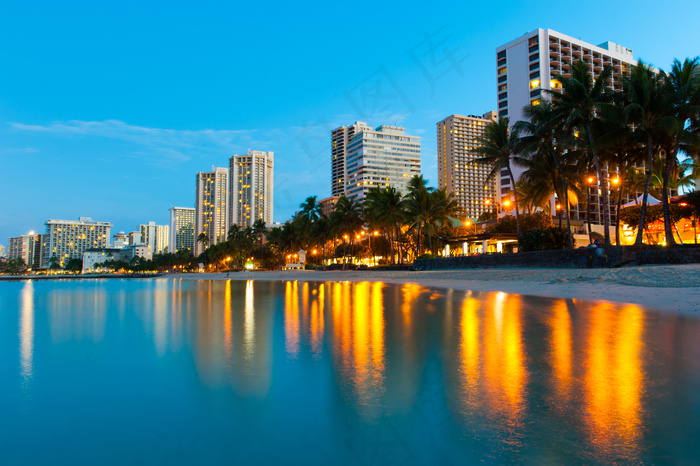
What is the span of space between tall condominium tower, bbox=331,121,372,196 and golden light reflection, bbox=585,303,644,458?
173042 mm

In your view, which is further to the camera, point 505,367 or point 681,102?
point 681,102

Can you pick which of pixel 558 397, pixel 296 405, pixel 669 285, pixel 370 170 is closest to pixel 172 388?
pixel 296 405

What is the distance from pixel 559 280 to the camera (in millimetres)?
20891

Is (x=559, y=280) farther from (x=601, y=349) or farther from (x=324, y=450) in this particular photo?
(x=324, y=450)

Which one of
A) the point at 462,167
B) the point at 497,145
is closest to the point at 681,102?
the point at 497,145

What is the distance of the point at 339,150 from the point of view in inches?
7347

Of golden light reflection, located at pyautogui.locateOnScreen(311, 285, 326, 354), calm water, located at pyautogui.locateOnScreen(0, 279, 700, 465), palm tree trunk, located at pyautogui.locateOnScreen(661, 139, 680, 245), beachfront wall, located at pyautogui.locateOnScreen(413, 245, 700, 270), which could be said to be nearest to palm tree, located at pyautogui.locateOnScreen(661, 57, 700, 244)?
palm tree trunk, located at pyautogui.locateOnScreen(661, 139, 680, 245)

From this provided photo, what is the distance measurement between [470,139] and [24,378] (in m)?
179

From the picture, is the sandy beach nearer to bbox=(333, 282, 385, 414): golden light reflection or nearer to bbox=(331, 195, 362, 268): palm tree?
bbox=(333, 282, 385, 414): golden light reflection

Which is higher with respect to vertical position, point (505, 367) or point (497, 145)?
point (497, 145)

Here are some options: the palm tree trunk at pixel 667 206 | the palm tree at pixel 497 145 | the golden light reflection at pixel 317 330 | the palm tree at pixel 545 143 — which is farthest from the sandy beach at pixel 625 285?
the palm tree at pixel 497 145

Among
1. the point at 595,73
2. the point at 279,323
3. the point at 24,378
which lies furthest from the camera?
the point at 595,73

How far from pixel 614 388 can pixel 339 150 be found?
186 m

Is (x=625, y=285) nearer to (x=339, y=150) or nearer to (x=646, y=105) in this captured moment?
(x=646, y=105)
